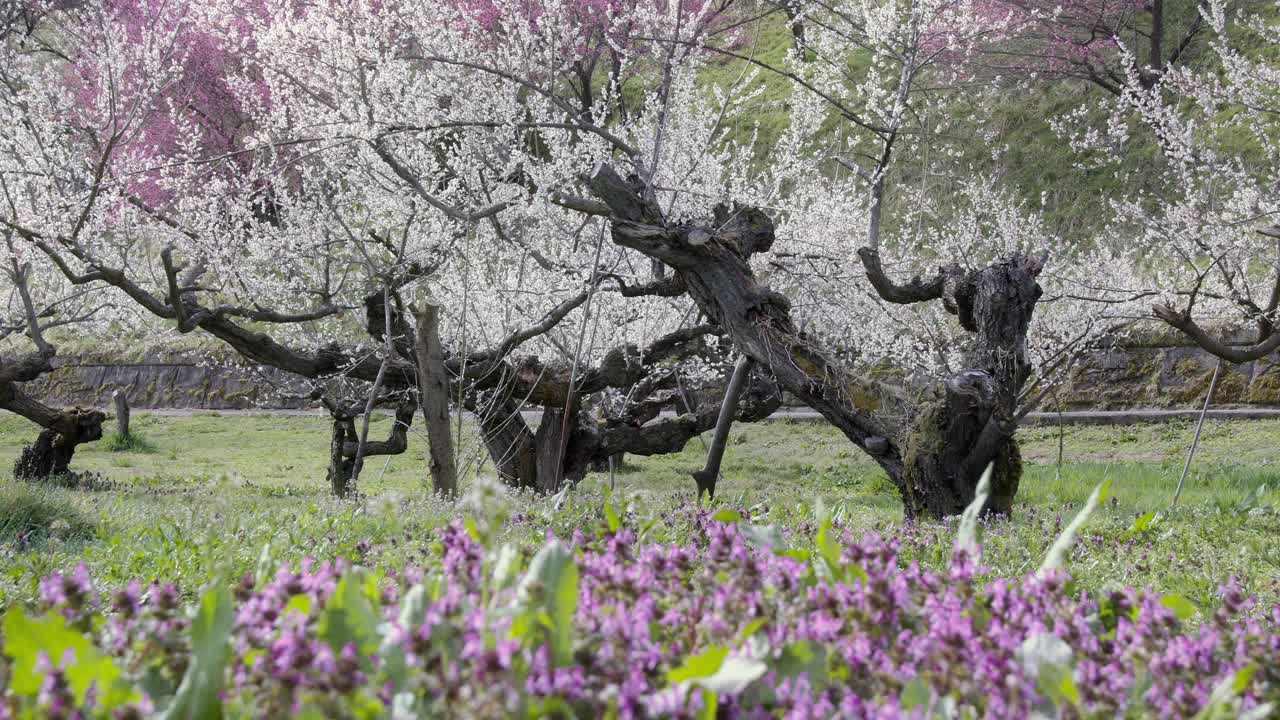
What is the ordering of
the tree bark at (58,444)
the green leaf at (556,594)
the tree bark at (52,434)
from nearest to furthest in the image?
1. the green leaf at (556,594)
2. the tree bark at (52,434)
3. the tree bark at (58,444)

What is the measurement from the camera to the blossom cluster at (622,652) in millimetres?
1117

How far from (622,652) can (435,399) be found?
5.09m

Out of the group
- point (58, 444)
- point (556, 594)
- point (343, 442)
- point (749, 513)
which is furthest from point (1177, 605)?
point (58, 444)

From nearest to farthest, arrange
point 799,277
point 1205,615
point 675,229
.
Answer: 1. point 1205,615
2. point 675,229
3. point 799,277

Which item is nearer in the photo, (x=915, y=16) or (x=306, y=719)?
(x=306, y=719)

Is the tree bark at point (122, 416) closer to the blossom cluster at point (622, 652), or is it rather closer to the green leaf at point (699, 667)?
the blossom cluster at point (622, 652)

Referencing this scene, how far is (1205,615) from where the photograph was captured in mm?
3188

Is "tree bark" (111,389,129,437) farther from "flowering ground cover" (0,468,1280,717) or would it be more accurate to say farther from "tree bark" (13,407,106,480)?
"flowering ground cover" (0,468,1280,717)

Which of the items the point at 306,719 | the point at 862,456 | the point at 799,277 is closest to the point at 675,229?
the point at 799,277

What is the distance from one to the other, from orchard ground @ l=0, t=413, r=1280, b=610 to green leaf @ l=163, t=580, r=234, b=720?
0.09 m

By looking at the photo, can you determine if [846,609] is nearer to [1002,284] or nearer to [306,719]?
[306,719]

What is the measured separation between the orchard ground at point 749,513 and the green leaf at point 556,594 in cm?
12

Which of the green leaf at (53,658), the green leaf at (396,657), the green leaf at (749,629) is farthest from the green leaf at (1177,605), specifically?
the green leaf at (53,658)

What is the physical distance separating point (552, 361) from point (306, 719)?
10.7m
